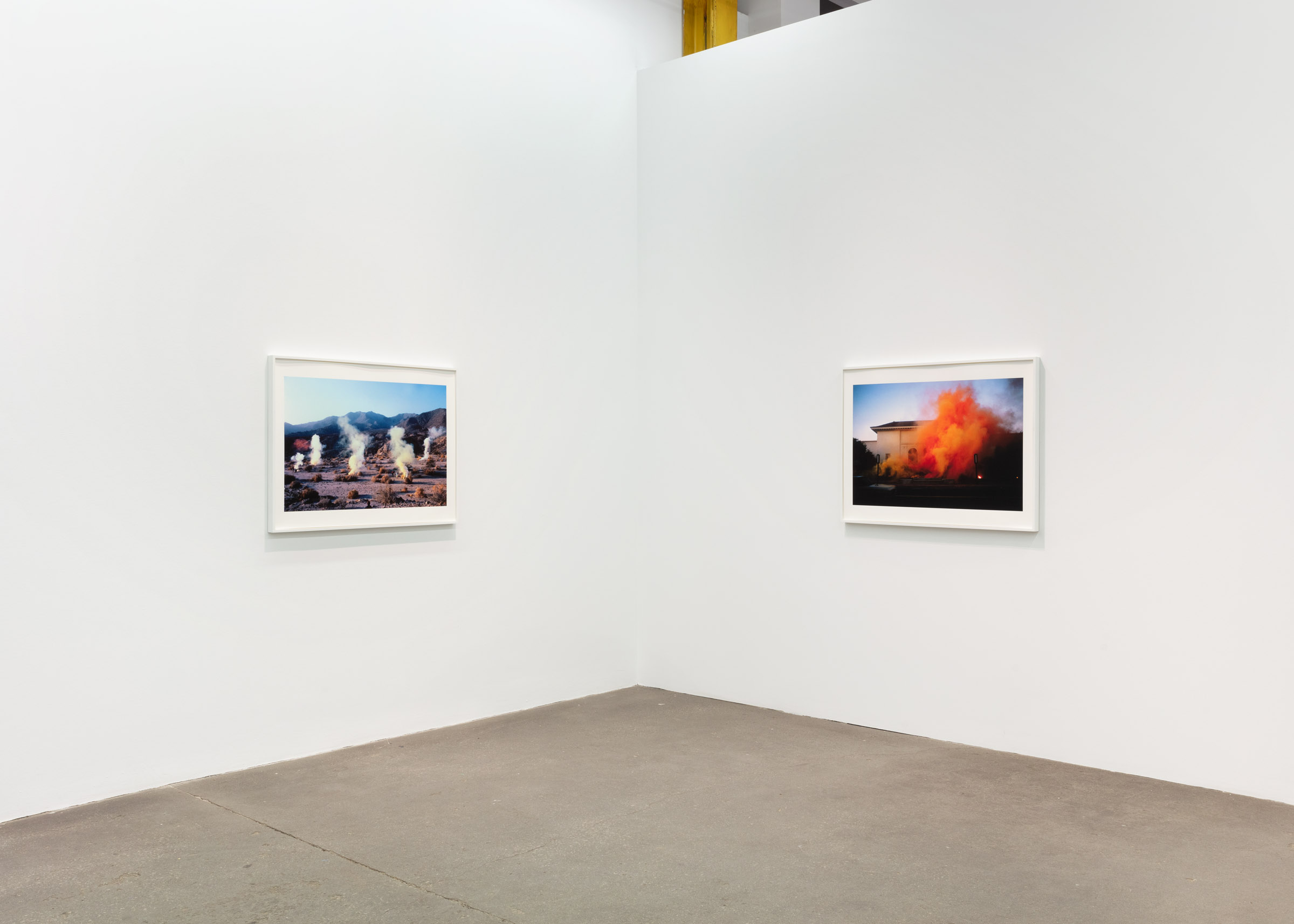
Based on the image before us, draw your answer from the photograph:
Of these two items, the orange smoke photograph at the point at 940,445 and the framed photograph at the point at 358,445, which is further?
the orange smoke photograph at the point at 940,445

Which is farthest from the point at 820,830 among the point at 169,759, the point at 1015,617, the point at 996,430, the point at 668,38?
the point at 668,38

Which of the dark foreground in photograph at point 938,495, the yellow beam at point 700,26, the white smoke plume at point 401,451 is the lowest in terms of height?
the dark foreground in photograph at point 938,495

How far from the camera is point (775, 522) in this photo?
939 cm

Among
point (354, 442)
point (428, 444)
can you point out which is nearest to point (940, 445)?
point (428, 444)

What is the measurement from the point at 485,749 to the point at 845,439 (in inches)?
150

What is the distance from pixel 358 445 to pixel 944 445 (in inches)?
178

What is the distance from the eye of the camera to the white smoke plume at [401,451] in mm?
8375

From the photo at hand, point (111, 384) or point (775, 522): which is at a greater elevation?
point (111, 384)

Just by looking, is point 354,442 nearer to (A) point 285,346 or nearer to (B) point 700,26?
(A) point 285,346

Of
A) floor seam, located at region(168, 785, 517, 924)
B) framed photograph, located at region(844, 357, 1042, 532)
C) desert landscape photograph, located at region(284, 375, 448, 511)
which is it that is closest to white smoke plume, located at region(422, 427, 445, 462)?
desert landscape photograph, located at region(284, 375, 448, 511)

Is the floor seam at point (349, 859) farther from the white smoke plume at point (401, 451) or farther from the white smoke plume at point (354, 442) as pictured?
the white smoke plume at point (401, 451)

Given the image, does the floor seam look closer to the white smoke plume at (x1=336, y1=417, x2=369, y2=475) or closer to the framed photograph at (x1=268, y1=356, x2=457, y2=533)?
the framed photograph at (x1=268, y1=356, x2=457, y2=533)

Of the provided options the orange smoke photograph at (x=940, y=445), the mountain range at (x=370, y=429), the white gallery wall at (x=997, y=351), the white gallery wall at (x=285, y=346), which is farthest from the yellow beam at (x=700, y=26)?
the mountain range at (x=370, y=429)

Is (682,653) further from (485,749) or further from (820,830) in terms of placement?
(820,830)
